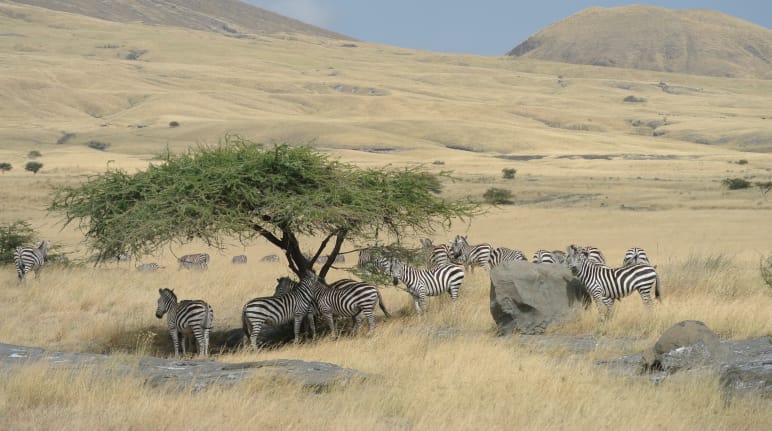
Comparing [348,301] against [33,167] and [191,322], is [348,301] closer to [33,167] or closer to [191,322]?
[191,322]

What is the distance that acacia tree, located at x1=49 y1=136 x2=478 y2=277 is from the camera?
14906 mm

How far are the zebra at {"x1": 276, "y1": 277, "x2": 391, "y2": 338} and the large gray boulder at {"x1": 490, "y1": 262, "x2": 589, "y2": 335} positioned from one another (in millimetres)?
1870

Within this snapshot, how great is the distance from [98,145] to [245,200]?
98.5 m

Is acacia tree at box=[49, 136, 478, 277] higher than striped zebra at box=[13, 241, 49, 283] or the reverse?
higher

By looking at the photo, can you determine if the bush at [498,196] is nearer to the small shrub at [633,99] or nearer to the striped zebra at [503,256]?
the striped zebra at [503,256]

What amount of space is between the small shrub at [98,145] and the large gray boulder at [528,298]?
97.5 m

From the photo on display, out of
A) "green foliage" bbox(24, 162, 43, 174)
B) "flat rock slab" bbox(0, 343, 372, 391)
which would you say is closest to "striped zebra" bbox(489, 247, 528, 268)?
"flat rock slab" bbox(0, 343, 372, 391)

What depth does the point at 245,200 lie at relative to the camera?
51.0 feet

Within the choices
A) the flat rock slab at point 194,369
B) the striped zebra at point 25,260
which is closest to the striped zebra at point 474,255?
the striped zebra at point 25,260

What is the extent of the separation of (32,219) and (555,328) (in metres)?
35.9

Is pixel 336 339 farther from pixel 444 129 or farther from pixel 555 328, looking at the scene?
pixel 444 129

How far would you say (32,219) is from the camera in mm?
44625

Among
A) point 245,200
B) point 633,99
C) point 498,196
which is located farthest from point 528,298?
point 633,99

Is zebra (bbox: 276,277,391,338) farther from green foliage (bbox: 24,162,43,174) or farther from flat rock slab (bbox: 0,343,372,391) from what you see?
green foliage (bbox: 24,162,43,174)
